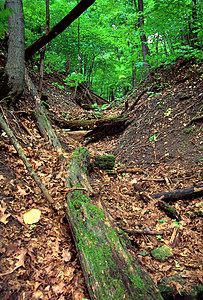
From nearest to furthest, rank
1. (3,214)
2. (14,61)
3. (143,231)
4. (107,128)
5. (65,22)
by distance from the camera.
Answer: (3,214)
(143,231)
(65,22)
(14,61)
(107,128)

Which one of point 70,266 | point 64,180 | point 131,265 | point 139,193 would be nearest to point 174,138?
point 139,193

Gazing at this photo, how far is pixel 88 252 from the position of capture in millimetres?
1906

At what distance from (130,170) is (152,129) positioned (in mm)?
2299

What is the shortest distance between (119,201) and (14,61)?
391cm

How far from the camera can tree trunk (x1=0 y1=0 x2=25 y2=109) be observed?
3791 millimetres

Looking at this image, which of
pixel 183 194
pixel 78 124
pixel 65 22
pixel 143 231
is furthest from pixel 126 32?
pixel 143 231

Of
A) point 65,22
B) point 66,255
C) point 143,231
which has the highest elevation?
point 65,22

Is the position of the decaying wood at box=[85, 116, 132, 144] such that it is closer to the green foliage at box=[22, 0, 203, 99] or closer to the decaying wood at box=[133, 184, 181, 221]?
the green foliage at box=[22, 0, 203, 99]

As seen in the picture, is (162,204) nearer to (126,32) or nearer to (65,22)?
(65,22)

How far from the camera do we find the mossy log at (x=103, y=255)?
163 cm

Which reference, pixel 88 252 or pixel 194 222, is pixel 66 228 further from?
pixel 194 222

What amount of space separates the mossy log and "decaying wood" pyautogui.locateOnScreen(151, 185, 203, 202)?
63.8 inches

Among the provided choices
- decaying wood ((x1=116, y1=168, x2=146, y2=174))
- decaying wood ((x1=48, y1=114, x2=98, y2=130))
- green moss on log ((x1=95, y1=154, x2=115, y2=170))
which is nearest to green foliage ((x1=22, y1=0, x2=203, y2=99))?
decaying wood ((x1=48, y1=114, x2=98, y2=130))

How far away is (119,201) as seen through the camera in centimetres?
368
